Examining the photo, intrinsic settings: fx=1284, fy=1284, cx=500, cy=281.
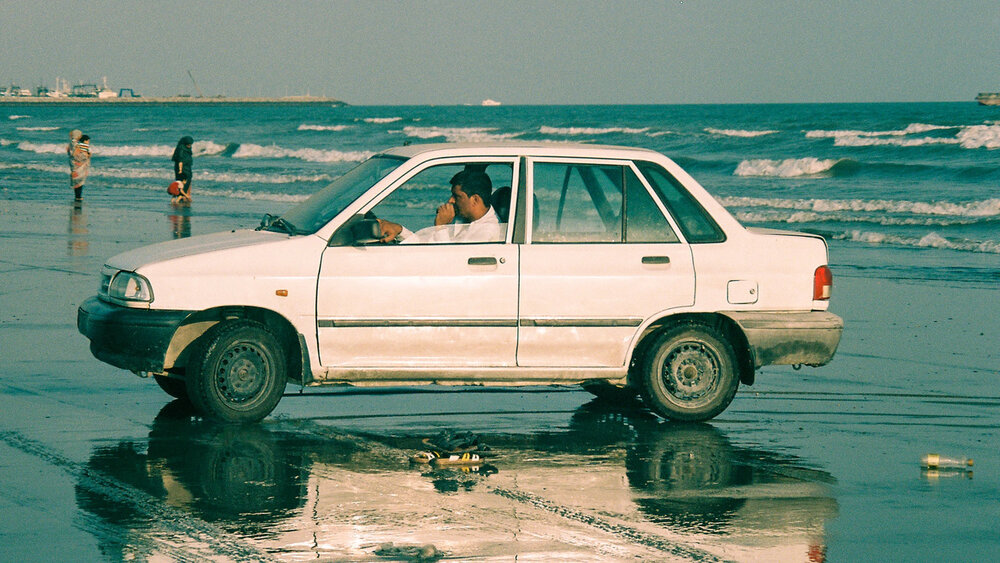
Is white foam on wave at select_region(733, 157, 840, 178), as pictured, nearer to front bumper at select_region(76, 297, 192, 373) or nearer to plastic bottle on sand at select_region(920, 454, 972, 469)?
plastic bottle on sand at select_region(920, 454, 972, 469)

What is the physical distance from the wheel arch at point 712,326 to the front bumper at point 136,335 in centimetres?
280

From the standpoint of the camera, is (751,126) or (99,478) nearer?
(99,478)

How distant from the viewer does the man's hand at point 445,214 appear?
27.4 feet

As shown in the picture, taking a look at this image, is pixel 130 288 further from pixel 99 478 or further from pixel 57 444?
pixel 99 478

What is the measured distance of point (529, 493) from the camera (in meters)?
6.36

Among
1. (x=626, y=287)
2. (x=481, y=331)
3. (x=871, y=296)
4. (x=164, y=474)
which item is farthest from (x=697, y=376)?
(x=871, y=296)

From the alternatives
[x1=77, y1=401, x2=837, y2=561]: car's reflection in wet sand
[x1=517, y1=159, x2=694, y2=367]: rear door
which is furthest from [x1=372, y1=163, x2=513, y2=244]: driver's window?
[x1=77, y1=401, x2=837, y2=561]: car's reflection in wet sand

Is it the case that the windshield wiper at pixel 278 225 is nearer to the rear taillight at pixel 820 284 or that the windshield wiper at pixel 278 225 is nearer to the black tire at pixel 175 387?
the black tire at pixel 175 387

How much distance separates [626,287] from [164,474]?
2997 millimetres

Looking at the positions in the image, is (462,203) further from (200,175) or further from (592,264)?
(200,175)

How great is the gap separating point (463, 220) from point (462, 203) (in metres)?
0.11

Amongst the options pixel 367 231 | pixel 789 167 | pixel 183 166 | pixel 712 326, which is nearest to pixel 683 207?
pixel 712 326

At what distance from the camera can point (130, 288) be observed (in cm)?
769

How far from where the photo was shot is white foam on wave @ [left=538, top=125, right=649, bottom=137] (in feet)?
222
